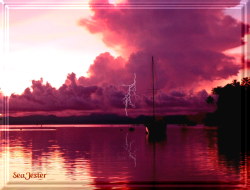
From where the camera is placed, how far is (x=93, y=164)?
3259 cm

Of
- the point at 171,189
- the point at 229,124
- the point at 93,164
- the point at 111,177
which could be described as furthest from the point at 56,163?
the point at 229,124

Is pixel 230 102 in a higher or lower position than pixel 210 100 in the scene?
lower

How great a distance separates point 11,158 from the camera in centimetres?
3784

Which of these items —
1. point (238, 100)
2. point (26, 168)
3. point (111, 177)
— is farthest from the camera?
point (238, 100)

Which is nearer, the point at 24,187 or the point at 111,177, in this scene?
the point at 24,187

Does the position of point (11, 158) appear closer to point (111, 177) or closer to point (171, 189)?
point (111, 177)

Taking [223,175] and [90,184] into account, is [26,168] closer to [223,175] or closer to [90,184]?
[90,184]

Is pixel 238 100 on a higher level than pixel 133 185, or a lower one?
higher

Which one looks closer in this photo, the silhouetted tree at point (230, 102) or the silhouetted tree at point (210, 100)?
the silhouetted tree at point (230, 102)

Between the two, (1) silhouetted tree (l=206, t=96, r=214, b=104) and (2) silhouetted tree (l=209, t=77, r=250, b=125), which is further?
(1) silhouetted tree (l=206, t=96, r=214, b=104)

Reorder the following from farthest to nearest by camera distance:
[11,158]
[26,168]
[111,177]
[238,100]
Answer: [238,100]
[11,158]
[26,168]
[111,177]

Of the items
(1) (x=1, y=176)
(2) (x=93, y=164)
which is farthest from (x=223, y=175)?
(1) (x=1, y=176)

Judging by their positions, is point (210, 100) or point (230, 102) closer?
point (230, 102)

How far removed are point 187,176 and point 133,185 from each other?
5.10 metres
